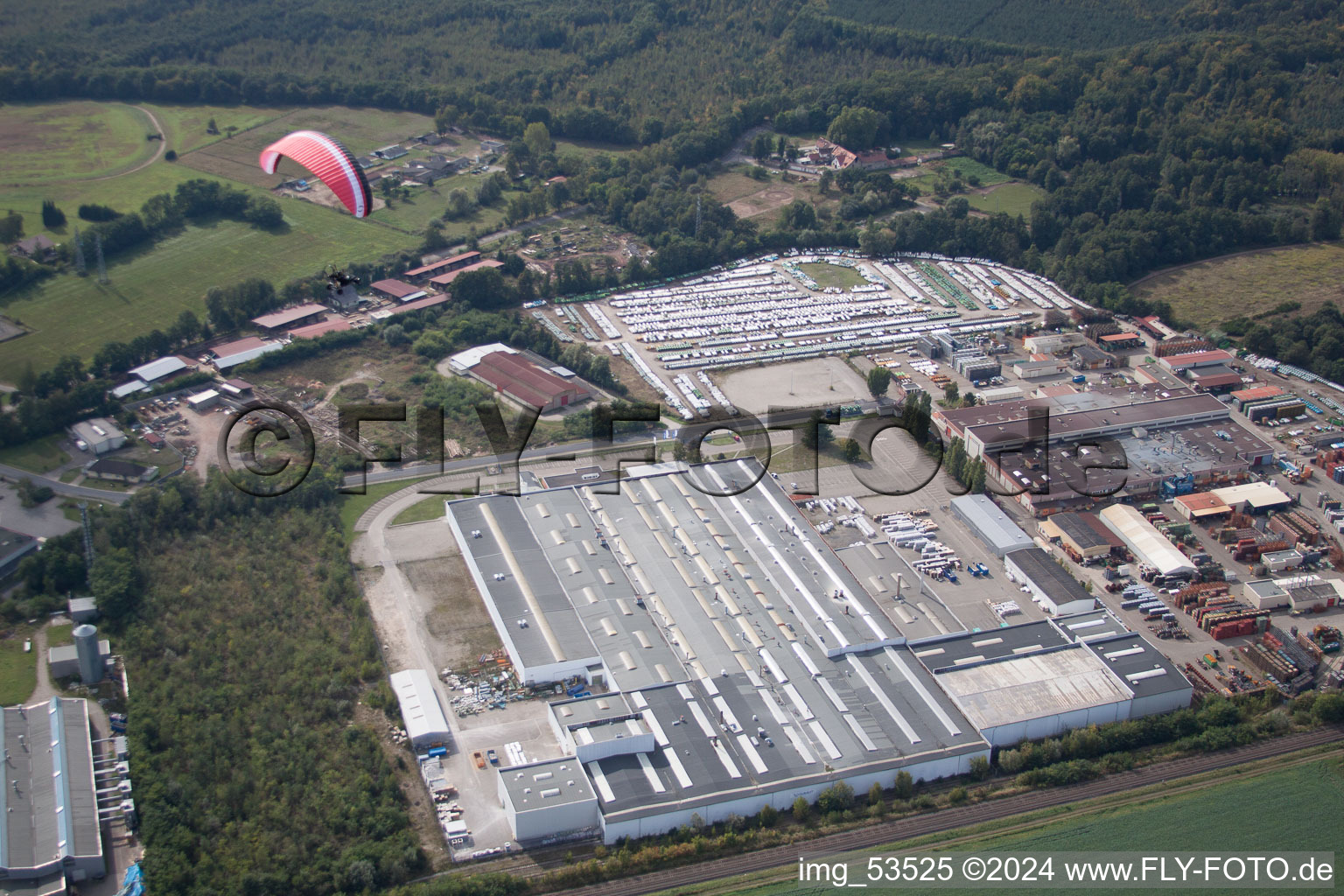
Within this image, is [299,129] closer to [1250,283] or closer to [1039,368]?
[1039,368]

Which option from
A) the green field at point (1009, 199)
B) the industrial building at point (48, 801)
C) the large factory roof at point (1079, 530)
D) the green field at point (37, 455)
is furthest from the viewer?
the green field at point (1009, 199)

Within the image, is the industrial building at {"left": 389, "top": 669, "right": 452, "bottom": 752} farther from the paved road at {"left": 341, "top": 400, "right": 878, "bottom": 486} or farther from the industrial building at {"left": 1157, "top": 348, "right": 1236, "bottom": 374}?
the industrial building at {"left": 1157, "top": 348, "right": 1236, "bottom": 374}

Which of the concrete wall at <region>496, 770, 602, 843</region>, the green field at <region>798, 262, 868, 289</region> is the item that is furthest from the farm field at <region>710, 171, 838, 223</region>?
the concrete wall at <region>496, 770, 602, 843</region>

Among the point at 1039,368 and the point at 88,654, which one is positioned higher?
the point at 1039,368

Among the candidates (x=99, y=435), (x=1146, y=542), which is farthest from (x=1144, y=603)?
(x=99, y=435)

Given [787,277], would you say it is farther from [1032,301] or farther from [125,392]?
[125,392]

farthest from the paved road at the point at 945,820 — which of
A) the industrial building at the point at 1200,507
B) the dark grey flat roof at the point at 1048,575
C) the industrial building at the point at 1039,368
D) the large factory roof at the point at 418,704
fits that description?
the industrial building at the point at 1039,368

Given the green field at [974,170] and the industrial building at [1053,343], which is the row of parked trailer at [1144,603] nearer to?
the industrial building at [1053,343]
